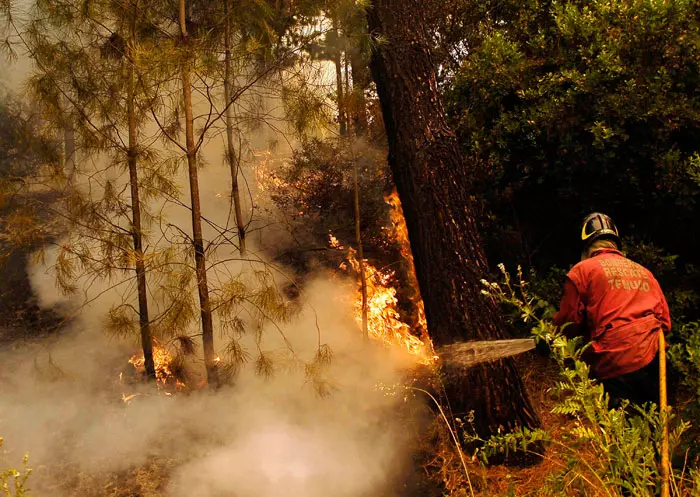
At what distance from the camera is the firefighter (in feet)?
11.7

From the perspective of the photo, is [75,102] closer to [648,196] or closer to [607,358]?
[607,358]

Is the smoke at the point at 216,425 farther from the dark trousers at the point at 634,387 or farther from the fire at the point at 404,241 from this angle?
the dark trousers at the point at 634,387

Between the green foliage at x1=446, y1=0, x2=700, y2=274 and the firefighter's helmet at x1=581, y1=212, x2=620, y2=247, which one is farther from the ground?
the green foliage at x1=446, y1=0, x2=700, y2=274

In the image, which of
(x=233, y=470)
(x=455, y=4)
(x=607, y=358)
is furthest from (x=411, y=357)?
(x=455, y=4)

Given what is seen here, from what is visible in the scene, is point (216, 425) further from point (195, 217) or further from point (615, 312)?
point (615, 312)

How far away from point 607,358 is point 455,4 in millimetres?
5796

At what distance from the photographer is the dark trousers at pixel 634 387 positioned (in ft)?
11.8

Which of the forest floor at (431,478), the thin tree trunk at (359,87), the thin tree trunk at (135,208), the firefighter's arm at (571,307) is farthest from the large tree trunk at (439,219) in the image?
the thin tree trunk at (135,208)

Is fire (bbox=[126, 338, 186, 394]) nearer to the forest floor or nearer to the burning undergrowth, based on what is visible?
the burning undergrowth

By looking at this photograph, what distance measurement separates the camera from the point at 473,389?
4.55 metres

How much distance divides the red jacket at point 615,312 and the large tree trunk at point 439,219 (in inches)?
35.7

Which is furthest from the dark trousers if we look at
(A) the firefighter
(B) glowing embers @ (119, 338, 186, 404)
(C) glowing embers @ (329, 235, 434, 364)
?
(B) glowing embers @ (119, 338, 186, 404)

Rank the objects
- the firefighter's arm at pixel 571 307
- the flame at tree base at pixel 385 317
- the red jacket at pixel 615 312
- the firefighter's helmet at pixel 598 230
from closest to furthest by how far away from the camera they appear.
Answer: the red jacket at pixel 615 312, the firefighter's arm at pixel 571 307, the firefighter's helmet at pixel 598 230, the flame at tree base at pixel 385 317

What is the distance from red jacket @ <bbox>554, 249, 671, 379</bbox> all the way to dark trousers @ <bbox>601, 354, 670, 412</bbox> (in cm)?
5
